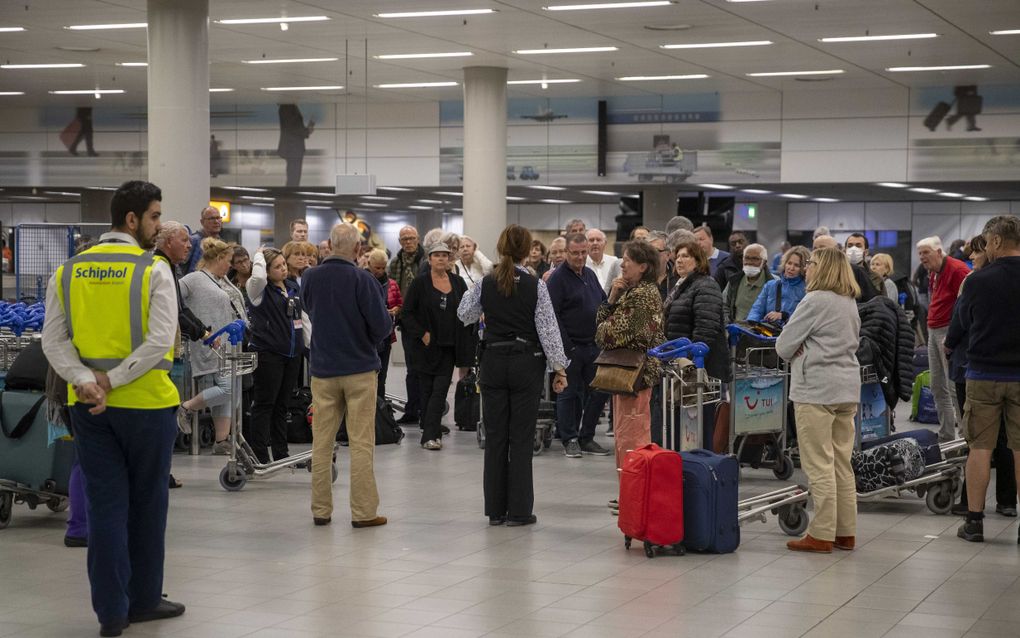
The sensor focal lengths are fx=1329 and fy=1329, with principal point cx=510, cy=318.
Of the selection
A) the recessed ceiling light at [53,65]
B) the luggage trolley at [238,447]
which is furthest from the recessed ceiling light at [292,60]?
the luggage trolley at [238,447]

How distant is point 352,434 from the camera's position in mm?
8250

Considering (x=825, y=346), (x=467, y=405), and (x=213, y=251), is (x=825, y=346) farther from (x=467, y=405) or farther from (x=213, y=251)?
(x=467, y=405)

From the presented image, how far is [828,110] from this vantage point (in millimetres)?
25000

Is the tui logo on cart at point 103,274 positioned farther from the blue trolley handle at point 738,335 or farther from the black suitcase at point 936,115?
the black suitcase at point 936,115

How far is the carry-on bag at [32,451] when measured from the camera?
26.7 feet

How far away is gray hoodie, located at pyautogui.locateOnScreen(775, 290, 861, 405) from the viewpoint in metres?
7.38

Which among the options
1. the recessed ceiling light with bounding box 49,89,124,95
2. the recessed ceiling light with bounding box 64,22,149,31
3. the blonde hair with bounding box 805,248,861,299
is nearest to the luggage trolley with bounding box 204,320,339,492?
the blonde hair with bounding box 805,248,861,299

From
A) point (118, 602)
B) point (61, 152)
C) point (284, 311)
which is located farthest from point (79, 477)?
point (61, 152)

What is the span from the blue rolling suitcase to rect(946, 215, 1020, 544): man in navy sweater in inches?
58.2

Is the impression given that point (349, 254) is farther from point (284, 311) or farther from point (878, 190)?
point (878, 190)

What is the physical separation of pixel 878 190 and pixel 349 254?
74.5 feet

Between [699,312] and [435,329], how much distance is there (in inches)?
148

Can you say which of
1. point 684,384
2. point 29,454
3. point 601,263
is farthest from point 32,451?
point 601,263

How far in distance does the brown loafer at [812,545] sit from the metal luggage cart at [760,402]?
1692 mm
